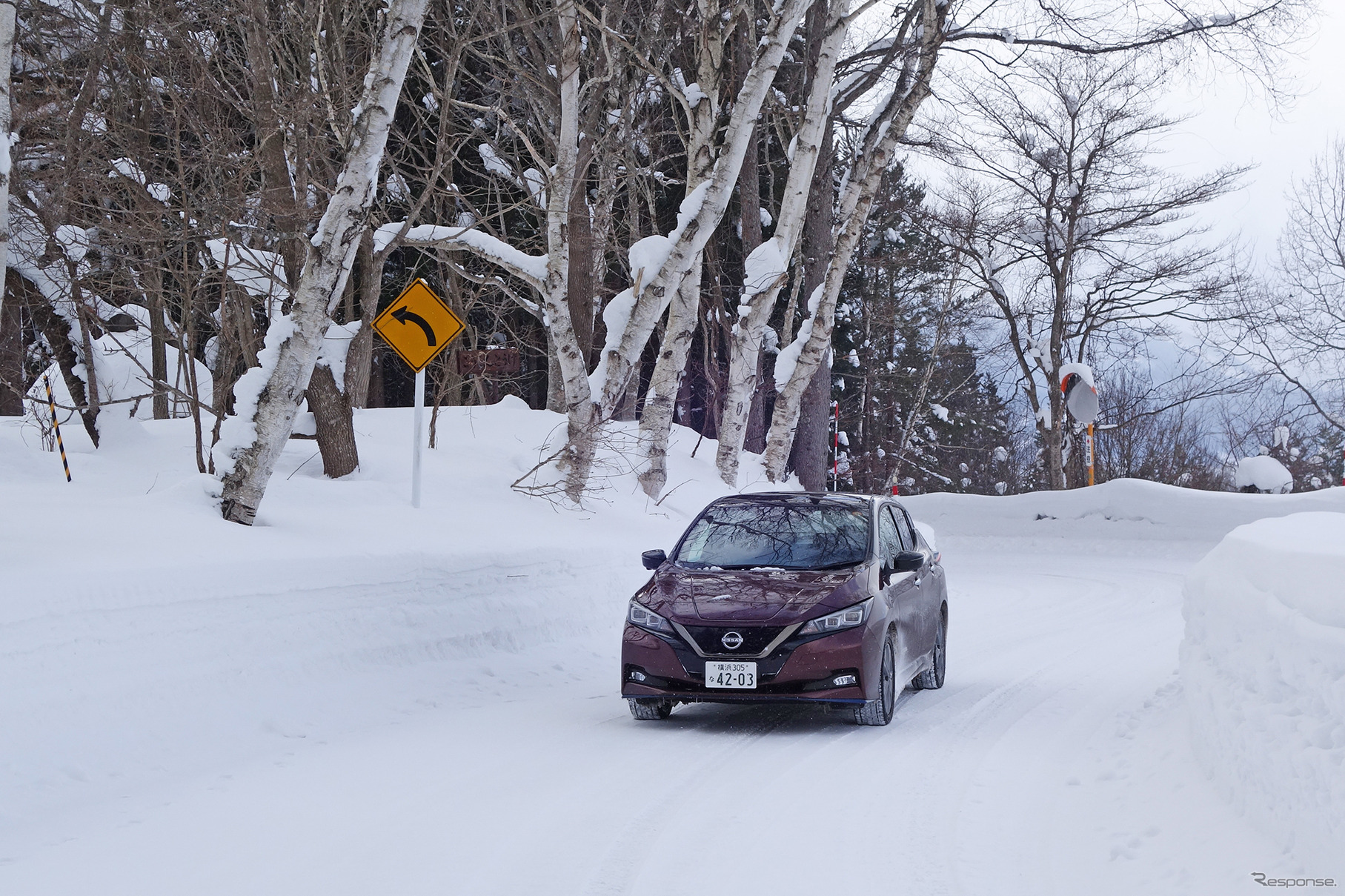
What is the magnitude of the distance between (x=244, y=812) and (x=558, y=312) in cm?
932

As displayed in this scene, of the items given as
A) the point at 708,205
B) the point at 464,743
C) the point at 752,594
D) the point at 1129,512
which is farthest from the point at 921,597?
the point at 1129,512

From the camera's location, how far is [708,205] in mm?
14250

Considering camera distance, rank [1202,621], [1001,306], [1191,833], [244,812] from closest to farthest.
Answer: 1. [1191,833]
2. [244,812]
3. [1202,621]
4. [1001,306]

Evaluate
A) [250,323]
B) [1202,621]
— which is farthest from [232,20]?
[1202,621]

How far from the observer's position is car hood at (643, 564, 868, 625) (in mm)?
7664

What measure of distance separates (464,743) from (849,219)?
14566 mm

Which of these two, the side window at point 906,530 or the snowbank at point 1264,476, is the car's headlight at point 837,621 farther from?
the snowbank at point 1264,476

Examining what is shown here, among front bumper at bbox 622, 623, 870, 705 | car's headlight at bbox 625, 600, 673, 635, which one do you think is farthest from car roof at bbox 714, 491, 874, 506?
front bumper at bbox 622, 623, 870, 705

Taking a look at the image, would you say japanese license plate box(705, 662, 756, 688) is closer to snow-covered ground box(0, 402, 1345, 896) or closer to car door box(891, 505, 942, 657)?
snow-covered ground box(0, 402, 1345, 896)

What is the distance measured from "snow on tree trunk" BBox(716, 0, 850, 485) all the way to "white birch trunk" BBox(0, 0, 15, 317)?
35.3ft

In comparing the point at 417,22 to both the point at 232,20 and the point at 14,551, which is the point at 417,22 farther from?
the point at 232,20

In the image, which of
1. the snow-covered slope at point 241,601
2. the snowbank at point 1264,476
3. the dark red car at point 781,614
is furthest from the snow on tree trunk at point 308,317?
the snowbank at point 1264,476

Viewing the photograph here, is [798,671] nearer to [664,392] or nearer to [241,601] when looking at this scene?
[241,601]

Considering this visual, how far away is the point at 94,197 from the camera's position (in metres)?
15.6
